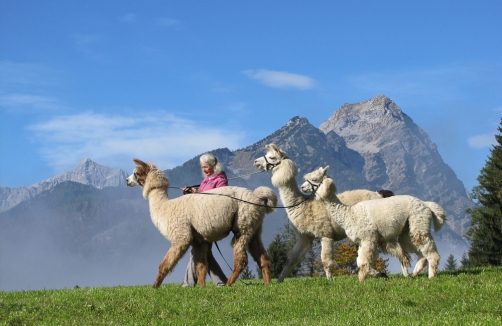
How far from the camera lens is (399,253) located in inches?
537

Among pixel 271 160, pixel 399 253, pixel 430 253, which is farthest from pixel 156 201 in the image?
pixel 430 253

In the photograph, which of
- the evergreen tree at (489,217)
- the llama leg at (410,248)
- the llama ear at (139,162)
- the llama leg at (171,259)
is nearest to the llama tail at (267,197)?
the llama leg at (171,259)

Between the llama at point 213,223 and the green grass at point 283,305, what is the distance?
833 mm

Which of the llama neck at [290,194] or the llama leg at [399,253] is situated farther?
the llama neck at [290,194]

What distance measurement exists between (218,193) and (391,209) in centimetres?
335

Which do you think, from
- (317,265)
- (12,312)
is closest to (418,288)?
(12,312)

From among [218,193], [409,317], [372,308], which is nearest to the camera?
[409,317]

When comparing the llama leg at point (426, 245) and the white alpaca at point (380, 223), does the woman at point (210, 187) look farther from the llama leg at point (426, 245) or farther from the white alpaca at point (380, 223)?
the llama leg at point (426, 245)

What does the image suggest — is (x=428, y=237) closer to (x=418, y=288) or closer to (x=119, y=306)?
(x=418, y=288)

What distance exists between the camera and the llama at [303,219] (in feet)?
45.0

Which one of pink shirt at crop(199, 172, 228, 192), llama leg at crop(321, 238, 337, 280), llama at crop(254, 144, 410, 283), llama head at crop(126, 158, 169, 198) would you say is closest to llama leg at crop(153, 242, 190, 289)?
pink shirt at crop(199, 172, 228, 192)

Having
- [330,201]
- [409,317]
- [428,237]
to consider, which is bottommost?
[409,317]

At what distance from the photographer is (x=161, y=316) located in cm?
978

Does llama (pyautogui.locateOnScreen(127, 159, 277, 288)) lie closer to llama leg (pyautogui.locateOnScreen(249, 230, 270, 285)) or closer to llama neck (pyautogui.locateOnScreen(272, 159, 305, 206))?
llama leg (pyautogui.locateOnScreen(249, 230, 270, 285))
